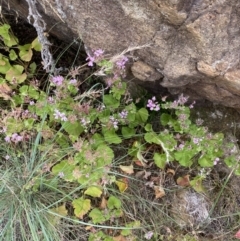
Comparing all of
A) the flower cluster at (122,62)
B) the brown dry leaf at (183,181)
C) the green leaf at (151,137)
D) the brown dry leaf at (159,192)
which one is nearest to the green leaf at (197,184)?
the brown dry leaf at (183,181)

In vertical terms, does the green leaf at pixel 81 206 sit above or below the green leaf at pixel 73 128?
below

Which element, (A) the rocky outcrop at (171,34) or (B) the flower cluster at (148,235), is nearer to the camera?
(A) the rocky outcrop at (171,34)

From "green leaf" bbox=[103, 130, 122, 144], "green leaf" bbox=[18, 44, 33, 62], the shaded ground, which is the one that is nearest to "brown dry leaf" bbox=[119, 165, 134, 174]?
the shaded ground

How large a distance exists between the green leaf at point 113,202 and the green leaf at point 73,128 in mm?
363

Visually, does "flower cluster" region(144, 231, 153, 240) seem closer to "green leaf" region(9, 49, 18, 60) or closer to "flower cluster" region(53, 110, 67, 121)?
"flower cluster" region(53, 110, 67, 121)

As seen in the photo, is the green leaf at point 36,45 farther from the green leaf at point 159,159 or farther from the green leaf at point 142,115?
the green leaf at point 159,159

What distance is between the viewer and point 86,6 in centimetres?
166

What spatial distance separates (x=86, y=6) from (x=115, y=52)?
0.24 meters

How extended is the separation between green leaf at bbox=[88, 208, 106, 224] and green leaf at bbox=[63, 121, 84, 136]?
0.39 m

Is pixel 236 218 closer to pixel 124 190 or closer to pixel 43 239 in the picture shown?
pixel 124 190

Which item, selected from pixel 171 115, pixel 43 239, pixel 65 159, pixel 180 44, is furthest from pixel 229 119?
pixel 43 239

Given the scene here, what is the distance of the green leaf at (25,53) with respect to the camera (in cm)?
206

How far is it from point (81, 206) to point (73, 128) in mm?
383

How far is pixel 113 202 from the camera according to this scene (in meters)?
2.04
